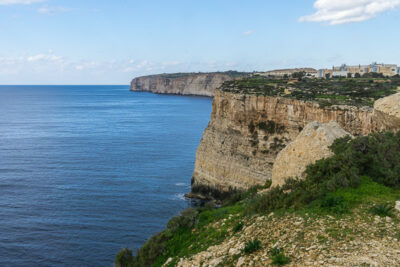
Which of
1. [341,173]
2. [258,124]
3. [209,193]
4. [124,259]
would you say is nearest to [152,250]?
[124,259]

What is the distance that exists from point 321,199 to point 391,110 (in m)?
8.09

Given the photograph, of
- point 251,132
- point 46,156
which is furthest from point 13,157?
point 251,132

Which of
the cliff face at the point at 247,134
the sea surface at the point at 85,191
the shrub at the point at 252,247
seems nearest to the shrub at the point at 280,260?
the shrub at the point at 252,247

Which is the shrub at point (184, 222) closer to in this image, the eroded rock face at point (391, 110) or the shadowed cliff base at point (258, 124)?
the eroded rock face at point (391, 110)

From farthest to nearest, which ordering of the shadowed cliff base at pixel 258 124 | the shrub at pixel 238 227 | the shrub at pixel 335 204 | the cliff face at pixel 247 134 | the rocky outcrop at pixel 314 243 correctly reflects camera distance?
the cliff face at pixel 247 134 → the shadowed cliff base at pixel 258 124 → the shrub at pixel 238 227 → the shrub at pixel 335 204 → the rocky outcrop at pixel 314 243

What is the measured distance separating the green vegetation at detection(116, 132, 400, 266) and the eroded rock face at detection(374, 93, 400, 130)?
229 cm

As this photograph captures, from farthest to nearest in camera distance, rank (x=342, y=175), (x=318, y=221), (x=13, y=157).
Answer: (x=13, y=157) → (x=342, y=175) → (x=318, y=221)

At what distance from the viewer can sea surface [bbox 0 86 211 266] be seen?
Result: 24797 mm

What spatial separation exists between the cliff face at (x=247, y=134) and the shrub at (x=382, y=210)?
1759 cm

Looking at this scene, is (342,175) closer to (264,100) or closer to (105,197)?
(264,100)

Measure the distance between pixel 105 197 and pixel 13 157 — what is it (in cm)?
2037

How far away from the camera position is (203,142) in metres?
37.6

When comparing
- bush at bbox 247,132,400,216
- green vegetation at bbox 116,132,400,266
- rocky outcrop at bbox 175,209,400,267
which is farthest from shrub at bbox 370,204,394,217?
bush at bbox 247,132,400,216

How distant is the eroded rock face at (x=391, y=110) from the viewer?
51.9 feet
